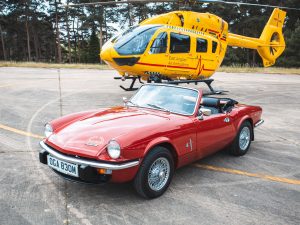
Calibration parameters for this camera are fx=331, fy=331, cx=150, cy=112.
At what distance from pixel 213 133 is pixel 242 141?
50.0 inches

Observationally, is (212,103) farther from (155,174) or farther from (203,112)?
(155,174)

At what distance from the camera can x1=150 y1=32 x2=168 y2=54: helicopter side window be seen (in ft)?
39.1

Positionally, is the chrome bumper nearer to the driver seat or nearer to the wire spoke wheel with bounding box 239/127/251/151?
the driver seat

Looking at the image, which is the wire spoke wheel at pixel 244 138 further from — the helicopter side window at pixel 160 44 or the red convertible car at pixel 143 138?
the helicopter side window at pixel 160 44

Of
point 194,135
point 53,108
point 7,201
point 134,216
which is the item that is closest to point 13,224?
point 7,201

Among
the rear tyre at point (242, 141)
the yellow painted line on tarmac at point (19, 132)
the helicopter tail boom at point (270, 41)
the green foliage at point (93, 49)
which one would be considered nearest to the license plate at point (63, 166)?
the yellow painted line on tarmac at point (19, 132)

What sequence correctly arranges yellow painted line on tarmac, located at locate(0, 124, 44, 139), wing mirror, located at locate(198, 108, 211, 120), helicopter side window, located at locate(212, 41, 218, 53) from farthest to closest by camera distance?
helicopter side window, located at locate(212, 41, 218, 53) → yellow painted line on tarmac, located at locate(0, 124, 44, 139) → wing mirror, located at locate(198, 108, 211, 120)

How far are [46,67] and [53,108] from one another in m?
16.2

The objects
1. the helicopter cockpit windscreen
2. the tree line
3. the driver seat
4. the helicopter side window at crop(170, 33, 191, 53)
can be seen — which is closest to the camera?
the driver seat

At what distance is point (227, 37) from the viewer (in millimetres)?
15500

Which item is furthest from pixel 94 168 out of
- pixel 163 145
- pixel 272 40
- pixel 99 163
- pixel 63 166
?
pixel 272 40

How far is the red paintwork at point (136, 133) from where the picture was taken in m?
4.02

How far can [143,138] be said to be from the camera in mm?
4156

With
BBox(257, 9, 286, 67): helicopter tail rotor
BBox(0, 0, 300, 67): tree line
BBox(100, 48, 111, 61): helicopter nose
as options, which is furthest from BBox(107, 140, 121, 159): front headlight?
BBox(0, 0, 300, 67): tree line
